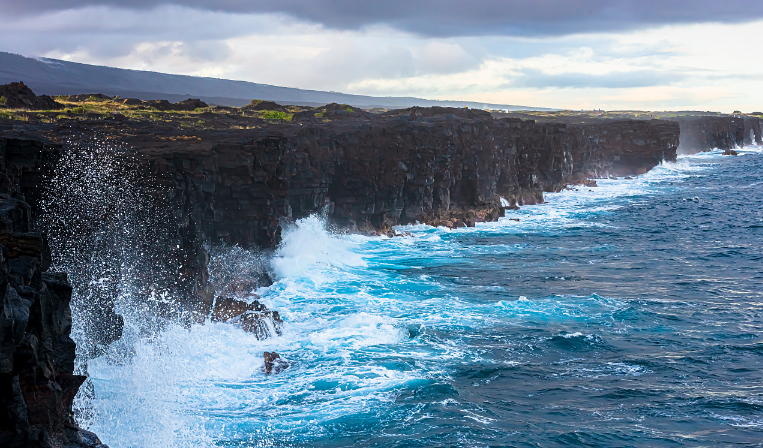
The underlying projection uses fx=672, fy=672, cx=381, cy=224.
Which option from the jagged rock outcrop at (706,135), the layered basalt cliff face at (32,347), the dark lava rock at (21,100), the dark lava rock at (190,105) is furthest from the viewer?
the jagged rock outcrop at (706,135)

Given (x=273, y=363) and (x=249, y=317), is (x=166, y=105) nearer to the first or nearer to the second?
(x=249, y=317)

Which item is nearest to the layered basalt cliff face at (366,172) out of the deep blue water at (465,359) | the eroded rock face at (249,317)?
the eroded rock face at (249,317)

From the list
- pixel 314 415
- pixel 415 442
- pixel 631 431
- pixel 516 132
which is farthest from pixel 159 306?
pixel 516 132

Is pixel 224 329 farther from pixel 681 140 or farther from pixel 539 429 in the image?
pixel 681 140

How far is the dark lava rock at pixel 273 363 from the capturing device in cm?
2447

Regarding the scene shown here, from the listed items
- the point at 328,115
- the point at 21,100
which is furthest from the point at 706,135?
the point at 21,100

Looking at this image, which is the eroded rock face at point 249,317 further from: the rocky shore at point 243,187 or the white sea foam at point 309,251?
the white sea foam at point 309,251

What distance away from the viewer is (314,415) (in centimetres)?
2086

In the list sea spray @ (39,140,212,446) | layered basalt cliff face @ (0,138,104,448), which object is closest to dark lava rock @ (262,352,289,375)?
sea spray @ (39,140,212,446)

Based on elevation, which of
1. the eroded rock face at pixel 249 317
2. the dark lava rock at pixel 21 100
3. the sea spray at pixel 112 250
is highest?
the dark lava rock at pixel 21 100

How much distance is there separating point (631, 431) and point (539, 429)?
2714mm

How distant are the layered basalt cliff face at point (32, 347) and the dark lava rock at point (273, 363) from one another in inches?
371

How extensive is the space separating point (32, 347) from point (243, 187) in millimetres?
23722

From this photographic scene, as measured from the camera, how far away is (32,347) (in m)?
12.8
